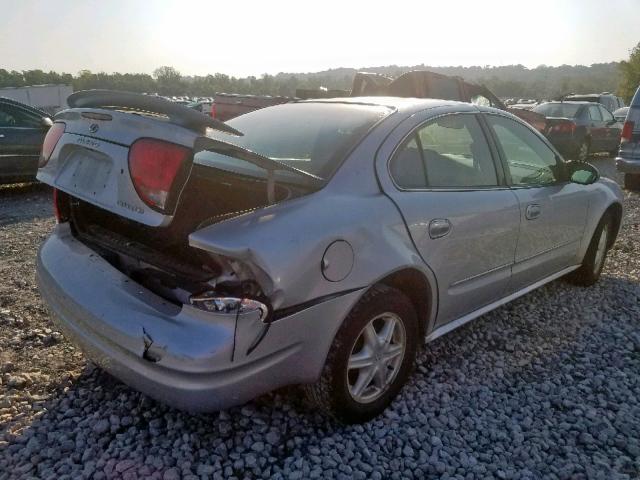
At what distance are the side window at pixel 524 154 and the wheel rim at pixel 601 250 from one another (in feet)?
3.53

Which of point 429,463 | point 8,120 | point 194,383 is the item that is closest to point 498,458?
point 429,463

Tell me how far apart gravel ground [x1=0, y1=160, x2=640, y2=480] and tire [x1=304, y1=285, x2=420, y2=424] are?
0.41 feet

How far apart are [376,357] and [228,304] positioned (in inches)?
35.2

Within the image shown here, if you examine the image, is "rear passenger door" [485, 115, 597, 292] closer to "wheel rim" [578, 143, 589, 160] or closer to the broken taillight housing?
the broken taillight housing

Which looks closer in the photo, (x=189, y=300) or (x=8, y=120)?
(x=189, y=300)

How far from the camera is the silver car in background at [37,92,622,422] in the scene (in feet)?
6.55

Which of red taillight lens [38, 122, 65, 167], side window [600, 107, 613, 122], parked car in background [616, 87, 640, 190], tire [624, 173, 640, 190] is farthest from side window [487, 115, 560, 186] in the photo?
side window [600, 107, 613, 122]

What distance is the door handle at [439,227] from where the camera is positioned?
105 inches

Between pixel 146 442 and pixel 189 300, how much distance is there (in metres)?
0.80

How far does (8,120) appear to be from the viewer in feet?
27.3

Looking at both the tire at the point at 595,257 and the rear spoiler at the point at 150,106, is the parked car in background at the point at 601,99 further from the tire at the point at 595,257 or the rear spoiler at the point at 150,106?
the rear spoiler at the point at 150,106

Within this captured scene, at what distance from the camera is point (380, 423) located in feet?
8.53

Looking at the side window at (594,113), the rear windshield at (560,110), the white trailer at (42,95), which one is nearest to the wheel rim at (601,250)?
the rear windshield at (560,110)

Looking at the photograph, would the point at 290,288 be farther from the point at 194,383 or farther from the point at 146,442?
the point at 146,442
